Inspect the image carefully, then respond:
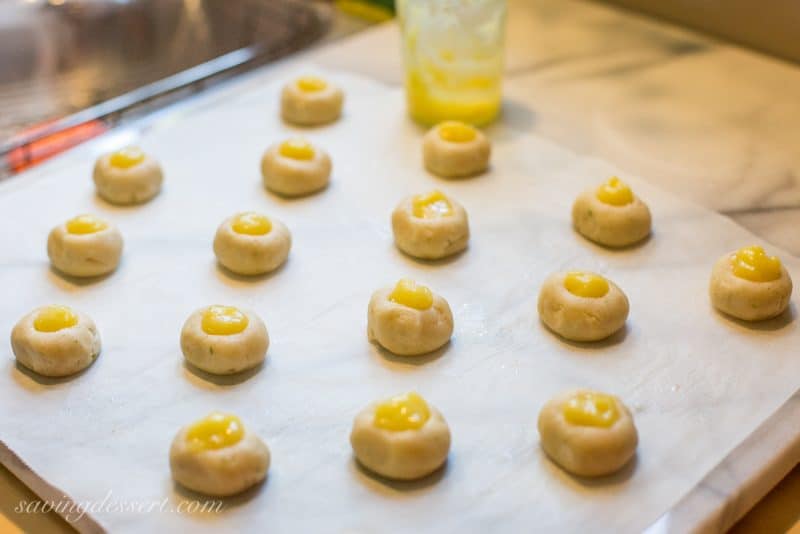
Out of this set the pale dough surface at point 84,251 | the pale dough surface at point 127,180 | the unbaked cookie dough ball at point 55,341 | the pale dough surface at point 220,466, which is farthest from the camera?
the pale dough surface at point 127,180

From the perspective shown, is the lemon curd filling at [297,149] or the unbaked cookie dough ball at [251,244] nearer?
the unbaked cookie dough ball at [251,244]

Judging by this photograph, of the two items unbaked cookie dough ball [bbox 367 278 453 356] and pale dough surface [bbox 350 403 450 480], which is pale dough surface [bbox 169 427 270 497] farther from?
unbaked cookie dough ball [bbox 367 278 453 356]

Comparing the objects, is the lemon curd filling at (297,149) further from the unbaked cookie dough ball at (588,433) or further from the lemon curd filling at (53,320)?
the unbaked cookie dough ball at (588,433)

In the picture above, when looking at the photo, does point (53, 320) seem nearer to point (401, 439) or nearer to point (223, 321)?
point (223, 321)

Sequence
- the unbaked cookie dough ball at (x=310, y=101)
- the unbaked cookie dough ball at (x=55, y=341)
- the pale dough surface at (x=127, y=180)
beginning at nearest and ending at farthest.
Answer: the unbaked cookie dough ball at (x=55, y=341) → the pale dough surface at (x=127, y=180) → the unbaked cookie dough ball at (x=310, y=101)

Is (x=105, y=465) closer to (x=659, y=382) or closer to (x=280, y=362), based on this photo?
(x=280, y=362)

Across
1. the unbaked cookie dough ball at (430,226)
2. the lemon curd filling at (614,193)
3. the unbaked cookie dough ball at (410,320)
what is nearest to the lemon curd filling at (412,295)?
the unbaked cookie dough ball at (410,320)

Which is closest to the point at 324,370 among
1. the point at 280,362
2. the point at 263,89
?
the point at 280,362
